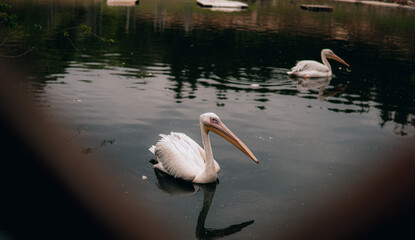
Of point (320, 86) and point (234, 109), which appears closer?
point (234, 109)

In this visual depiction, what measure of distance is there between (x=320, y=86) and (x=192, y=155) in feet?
25.0

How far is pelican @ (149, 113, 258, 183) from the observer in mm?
6551

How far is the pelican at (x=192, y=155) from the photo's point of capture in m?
6.55

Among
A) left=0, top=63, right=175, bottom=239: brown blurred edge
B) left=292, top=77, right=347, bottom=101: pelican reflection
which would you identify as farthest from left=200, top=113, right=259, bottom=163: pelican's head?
left=292, top=77, right=347, bottom=101: pelican reflection

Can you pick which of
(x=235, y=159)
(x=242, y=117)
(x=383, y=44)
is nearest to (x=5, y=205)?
(x=235, y=159)

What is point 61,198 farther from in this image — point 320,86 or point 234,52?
point 234,52

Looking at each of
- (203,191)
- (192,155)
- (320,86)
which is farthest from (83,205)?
(320,86)

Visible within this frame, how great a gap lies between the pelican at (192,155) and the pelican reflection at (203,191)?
0.28 ft

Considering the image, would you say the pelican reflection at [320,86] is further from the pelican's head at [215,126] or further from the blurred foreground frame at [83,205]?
the pelican's head at [215,126]

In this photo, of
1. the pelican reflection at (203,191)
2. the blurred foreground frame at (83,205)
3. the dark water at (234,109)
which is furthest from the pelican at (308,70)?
the pelican reflection at (203,191)

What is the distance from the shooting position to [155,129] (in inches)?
350

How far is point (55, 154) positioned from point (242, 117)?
4.12 metres

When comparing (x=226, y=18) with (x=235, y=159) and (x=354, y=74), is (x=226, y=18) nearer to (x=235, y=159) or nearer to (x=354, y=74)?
(x=354, y=74)

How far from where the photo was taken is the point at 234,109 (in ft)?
34.8
